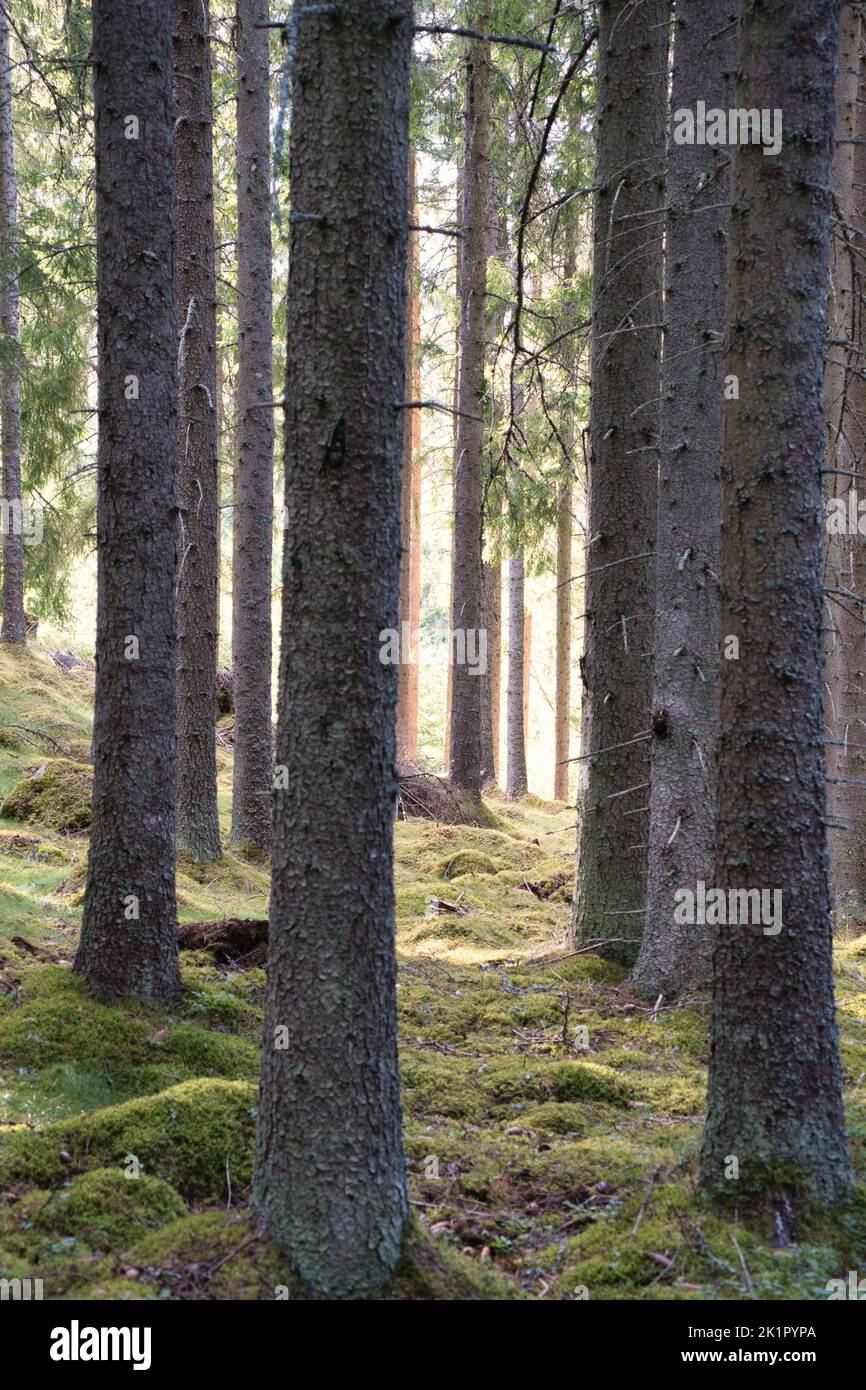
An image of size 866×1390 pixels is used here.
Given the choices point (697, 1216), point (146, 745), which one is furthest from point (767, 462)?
point (146, 745)

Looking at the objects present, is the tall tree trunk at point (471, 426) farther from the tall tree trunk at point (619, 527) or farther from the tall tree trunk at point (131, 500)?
the tall tree trunk at point (131, 500)

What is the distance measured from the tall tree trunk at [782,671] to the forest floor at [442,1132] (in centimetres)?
39

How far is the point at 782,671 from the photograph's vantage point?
3906 millimetres

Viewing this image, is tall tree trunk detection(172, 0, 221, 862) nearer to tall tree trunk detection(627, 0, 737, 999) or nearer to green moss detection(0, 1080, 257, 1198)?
tall tree trunk detection(627, 0, 737, 999)

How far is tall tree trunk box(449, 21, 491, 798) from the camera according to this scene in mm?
13602

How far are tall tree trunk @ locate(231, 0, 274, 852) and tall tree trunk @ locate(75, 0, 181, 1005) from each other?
481cm

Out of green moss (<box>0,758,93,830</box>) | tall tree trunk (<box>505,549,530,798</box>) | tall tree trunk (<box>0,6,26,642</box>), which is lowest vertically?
green moss (<box>0,758,93,830</box>)

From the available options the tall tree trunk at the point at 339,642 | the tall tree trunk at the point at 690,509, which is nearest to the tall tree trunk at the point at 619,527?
the tall tree trunk at the point at 690,509

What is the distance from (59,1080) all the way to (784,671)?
3.59 m

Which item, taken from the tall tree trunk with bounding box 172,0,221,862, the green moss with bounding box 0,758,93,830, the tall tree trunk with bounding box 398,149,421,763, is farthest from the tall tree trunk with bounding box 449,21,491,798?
the green moss with bounding box 0,758,93,830

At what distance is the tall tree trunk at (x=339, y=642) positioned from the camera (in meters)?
3.30

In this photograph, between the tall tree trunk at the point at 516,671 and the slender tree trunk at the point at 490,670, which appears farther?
the tall tree trunk at the point at 516,671

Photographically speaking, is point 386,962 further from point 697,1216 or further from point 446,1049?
point 446,1049

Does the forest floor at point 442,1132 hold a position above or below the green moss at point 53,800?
below
